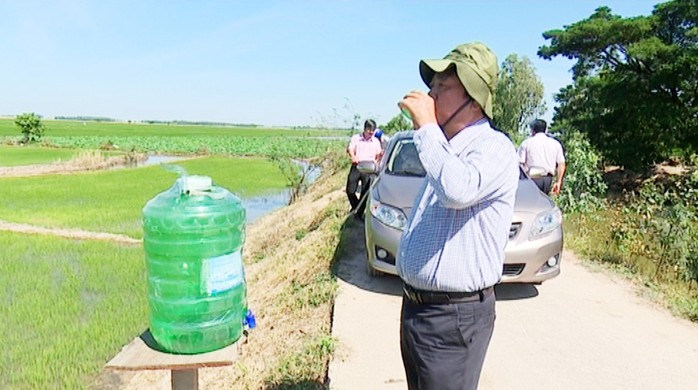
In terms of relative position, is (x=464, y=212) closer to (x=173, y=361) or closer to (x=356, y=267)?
(x=173, y=361)

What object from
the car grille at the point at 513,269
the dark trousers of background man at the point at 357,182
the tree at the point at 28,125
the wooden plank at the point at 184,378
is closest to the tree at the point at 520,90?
the dark trousers of background man at the point at 357,182

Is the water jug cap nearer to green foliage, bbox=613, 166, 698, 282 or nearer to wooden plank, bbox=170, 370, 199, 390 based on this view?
wooden plank, bbox=170, 370, 199, 390

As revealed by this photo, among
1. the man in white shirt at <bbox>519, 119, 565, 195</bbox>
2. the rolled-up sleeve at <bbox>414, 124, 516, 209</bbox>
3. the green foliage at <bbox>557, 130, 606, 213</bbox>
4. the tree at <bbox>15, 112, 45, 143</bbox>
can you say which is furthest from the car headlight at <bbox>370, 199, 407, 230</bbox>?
the tree at <bbox>15, 112, 45, 143</bbox>

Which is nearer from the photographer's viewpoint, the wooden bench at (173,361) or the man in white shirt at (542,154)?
the wooden bench at (173,361)

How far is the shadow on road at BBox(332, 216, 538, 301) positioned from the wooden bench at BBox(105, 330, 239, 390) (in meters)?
2.86

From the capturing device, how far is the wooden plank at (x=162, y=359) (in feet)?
6.17

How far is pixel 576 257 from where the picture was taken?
20.8 feet

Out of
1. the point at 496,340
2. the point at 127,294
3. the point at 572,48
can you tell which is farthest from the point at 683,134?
the point at 127,294

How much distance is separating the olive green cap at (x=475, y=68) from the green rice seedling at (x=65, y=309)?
4.66 meters

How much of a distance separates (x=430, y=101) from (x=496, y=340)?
8.90 ft

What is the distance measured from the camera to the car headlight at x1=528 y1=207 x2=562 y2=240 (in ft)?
14.4

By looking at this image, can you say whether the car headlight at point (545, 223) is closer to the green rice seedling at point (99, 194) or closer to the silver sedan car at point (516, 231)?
the silver sedan car at point (516, 231)

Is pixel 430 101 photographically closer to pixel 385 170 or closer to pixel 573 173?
pixel 385 170

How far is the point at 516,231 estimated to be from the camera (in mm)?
4324
